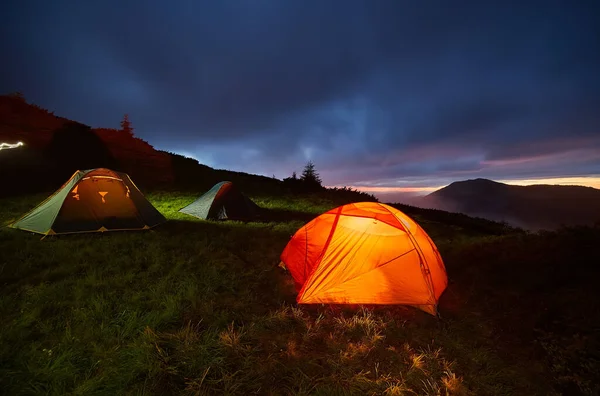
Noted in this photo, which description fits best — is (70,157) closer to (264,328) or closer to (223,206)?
(223,206)

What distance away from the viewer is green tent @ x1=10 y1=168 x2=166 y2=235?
316 inches

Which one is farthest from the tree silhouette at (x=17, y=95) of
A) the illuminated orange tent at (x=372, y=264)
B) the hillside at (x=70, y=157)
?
the illuminated orange tent at (x=372, y=264)

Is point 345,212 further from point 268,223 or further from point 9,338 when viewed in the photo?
point 268,223

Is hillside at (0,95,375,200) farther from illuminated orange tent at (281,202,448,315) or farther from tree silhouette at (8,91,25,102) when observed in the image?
illuminated orange tent at (281,202,448,315)

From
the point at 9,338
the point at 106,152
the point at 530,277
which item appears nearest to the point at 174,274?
the point at 9,338

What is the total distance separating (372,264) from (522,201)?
4795 inches

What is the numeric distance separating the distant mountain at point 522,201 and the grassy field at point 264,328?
3107cm

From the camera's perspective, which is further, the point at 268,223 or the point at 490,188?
the point at 490,188

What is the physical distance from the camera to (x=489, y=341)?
449 centimetres

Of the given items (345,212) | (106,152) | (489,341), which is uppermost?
(106,152)

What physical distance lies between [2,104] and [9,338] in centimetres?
1957

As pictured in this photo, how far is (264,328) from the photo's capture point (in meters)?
4.34

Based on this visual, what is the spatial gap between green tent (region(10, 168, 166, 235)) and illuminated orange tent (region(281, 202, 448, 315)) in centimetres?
713

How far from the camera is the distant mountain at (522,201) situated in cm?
6072
